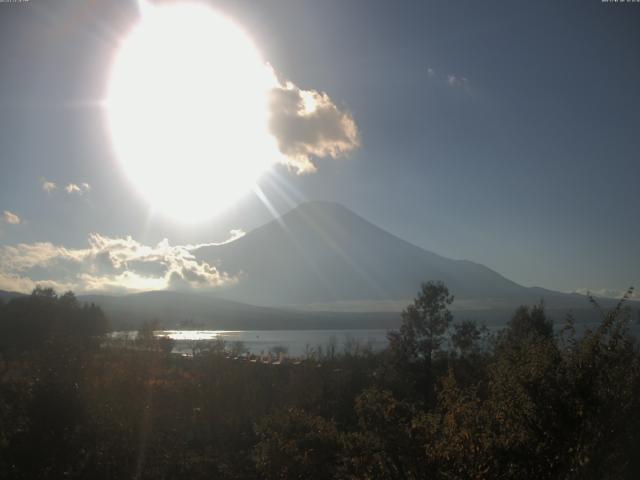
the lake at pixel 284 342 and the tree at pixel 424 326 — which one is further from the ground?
the tree at pixel 424 326

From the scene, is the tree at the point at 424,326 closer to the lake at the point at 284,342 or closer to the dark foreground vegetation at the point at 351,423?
the dark foreground vegetation at the point at 351,423

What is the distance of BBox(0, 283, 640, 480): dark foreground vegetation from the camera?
4.29m

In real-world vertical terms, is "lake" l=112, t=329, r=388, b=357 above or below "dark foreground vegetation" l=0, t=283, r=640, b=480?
below

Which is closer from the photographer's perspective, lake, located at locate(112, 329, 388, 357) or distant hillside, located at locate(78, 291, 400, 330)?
lake, located at locate(112, 329, 388, 357)

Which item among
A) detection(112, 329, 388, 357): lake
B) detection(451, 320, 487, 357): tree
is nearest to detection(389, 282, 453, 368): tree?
detection(451, 320, 487, 357): tree

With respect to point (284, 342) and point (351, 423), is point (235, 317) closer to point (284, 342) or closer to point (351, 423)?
point (284, 342)

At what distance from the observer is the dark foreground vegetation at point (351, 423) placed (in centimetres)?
429

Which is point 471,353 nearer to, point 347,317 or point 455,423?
point 455,423

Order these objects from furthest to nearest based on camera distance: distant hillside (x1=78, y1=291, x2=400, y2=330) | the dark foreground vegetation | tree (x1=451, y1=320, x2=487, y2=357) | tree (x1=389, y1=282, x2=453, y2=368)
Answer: distant hillside (x1=78, y1=291, x2=400, y2=330) → tree (x1=451, y1=320, x2=487, y2=357) → tree (x1=389, y1=282, x2=453, y2=368) → the dark foreground vegetation

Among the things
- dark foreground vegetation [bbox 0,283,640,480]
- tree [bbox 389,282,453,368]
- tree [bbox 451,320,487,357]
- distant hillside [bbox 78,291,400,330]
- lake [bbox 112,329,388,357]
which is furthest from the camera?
distant hillside [bbox 78,291,400,330]

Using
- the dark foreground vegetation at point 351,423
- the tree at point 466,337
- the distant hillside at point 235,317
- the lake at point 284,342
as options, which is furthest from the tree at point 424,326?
the distant hillside at point 235,317

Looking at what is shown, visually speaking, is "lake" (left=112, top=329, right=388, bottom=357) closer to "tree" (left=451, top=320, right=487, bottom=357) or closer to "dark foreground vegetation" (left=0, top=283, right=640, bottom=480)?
"tree" (left=451, top=320, right=487, bottom=357)

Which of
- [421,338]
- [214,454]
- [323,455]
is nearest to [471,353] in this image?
[421,338]

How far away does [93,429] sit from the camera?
28.3 ft
